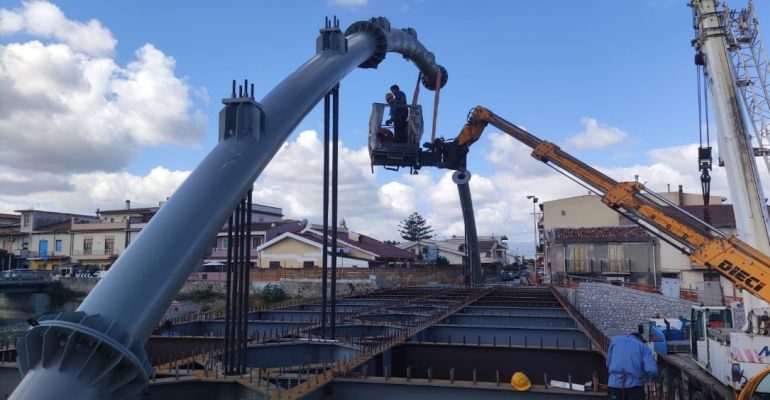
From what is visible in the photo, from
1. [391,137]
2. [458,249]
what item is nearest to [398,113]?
[391,137]

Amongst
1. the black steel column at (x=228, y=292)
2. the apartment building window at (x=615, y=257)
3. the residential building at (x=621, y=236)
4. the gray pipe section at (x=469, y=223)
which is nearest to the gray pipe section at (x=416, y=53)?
the gray pipe section at (x=469, y=223)

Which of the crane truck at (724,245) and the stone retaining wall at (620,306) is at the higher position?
the crane truck at (724,245)

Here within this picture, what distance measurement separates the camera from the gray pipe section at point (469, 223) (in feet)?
85.0

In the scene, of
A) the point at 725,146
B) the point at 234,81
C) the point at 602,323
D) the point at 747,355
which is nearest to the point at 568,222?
the point at 602,323

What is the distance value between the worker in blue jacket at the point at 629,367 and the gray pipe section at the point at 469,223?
19.5m

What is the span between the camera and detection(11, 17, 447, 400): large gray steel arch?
3281mm

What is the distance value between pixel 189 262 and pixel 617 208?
13735mm

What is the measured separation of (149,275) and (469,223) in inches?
965

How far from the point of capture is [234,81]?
6.20 meters

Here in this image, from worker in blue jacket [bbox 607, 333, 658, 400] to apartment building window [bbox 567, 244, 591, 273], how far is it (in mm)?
35198

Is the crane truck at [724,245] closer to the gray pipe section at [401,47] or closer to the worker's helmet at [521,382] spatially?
the worker's helmet at [521,382]

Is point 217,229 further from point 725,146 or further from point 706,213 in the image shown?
point 706,213

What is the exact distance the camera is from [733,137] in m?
11.2

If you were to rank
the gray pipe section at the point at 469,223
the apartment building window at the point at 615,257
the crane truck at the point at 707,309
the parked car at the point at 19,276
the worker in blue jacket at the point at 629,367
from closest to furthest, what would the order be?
the worker in blue jacket at the point at 629,367 → the crane truck at the point at 707,309 → the gray pipe section at the point at 469,223 → the parked car at the point at 19,276 → the apartment building window at the point at 615,257
